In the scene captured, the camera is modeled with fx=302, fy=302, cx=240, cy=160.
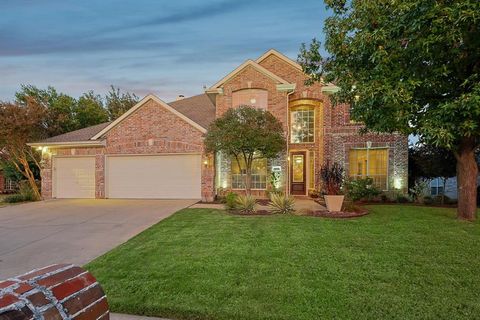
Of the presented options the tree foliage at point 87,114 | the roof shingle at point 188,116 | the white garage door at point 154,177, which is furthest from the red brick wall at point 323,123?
the tree foliage at point 87,114

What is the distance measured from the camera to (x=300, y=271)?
503 cm

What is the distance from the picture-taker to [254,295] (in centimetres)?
424

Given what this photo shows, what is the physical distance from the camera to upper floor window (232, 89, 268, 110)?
15164 mm

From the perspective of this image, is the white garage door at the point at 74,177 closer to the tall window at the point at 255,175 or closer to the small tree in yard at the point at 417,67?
the tall window at the point at 255,175

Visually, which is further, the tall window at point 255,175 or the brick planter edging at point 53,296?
the tall window at point 255,175

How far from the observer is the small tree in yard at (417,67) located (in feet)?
20.2

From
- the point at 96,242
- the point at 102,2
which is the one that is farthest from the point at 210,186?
the point at 102,2

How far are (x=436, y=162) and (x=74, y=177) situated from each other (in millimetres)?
17852

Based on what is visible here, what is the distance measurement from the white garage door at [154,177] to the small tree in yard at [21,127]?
4.88m

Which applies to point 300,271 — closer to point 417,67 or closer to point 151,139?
point 417,67

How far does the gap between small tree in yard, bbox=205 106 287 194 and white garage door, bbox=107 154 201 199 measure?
2343 mm

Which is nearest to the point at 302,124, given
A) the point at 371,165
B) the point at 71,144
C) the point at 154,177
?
the point at 371,165

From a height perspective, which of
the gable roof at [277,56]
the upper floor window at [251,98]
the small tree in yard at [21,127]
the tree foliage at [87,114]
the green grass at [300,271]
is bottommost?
the green grass at [300,271]

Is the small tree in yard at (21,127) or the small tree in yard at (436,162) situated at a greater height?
the small tree in yard at (21,127)
